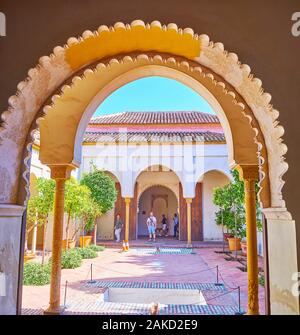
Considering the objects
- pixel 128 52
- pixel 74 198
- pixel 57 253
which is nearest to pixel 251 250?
pixel 57 253

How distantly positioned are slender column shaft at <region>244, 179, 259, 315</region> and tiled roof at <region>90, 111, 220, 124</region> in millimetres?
15811

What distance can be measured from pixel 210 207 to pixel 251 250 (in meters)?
13.7

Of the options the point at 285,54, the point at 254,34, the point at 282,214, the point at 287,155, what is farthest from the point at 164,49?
the point at 282,214

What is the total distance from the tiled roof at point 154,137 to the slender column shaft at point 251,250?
41.7 ft

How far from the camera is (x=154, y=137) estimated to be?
1905cm

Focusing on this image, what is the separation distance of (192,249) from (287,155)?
1399cm

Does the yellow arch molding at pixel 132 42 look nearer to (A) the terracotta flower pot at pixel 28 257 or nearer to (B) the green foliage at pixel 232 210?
(A) the terracotta flower pot at pixel 28 257

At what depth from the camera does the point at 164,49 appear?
354 centimetres

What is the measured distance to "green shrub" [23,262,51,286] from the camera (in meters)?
8.71

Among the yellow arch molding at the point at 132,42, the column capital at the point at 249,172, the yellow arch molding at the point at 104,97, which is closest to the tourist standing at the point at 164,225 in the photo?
the column capital at the point at 249,172

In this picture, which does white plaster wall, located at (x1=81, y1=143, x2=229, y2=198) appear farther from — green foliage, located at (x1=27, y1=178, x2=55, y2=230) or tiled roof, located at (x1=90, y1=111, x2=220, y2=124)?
green foliage, located at (x1=27, y1=178, x2=55, y2=230)

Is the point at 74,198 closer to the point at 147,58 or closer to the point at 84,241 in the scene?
the point at 84,241

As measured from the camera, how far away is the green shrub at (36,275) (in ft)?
28.6
